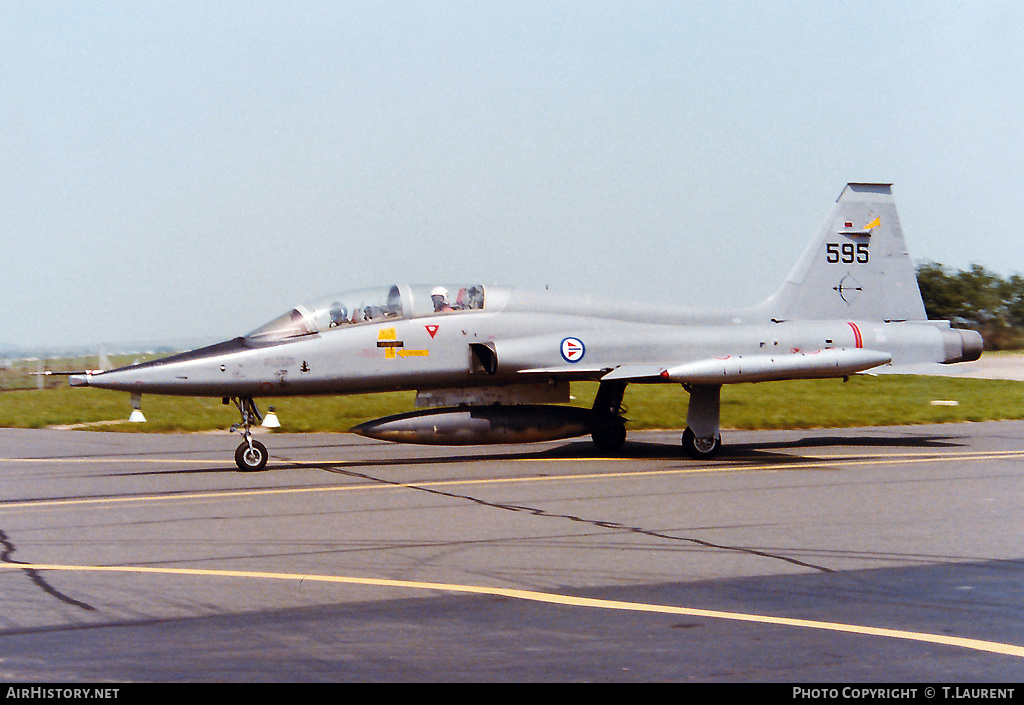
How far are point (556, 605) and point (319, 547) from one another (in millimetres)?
3186

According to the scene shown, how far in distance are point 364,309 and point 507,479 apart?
3.73 metres

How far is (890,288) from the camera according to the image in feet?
66.9

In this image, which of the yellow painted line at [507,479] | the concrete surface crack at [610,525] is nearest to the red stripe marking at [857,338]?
the yellow painted line at [507,479]

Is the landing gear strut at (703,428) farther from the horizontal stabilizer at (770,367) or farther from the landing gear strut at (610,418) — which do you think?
the landing gear strut at (610,418)

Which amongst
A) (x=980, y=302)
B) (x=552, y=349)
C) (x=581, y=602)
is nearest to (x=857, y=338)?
(x=552, y=349)

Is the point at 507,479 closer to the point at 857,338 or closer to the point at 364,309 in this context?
the point at 364,309

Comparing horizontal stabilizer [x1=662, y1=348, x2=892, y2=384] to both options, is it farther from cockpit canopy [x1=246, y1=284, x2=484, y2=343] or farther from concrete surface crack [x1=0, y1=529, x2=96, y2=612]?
concrete surface crack [x1=0, y1=529, x2=96, y2=612]

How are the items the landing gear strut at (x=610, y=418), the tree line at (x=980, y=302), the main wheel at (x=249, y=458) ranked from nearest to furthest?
1. the main wheel at (x=249, y=458)
2. the landing gear strut at (x=610, y=418)
3. the tree line at (x=980, y=302)

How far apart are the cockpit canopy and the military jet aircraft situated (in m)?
0.02

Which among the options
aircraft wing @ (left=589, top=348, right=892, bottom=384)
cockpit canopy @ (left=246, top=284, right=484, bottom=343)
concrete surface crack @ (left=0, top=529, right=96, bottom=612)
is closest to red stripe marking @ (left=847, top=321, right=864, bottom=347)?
aircraft wing @ (left=589, top=348, right=892, bottom=384)

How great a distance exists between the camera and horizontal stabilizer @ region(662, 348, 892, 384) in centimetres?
1686

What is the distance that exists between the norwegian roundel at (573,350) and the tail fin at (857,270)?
4365 millimetres

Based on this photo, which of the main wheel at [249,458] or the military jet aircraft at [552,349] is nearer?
the main wheel at [249,458]

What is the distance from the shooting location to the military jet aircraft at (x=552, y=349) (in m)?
16.2
